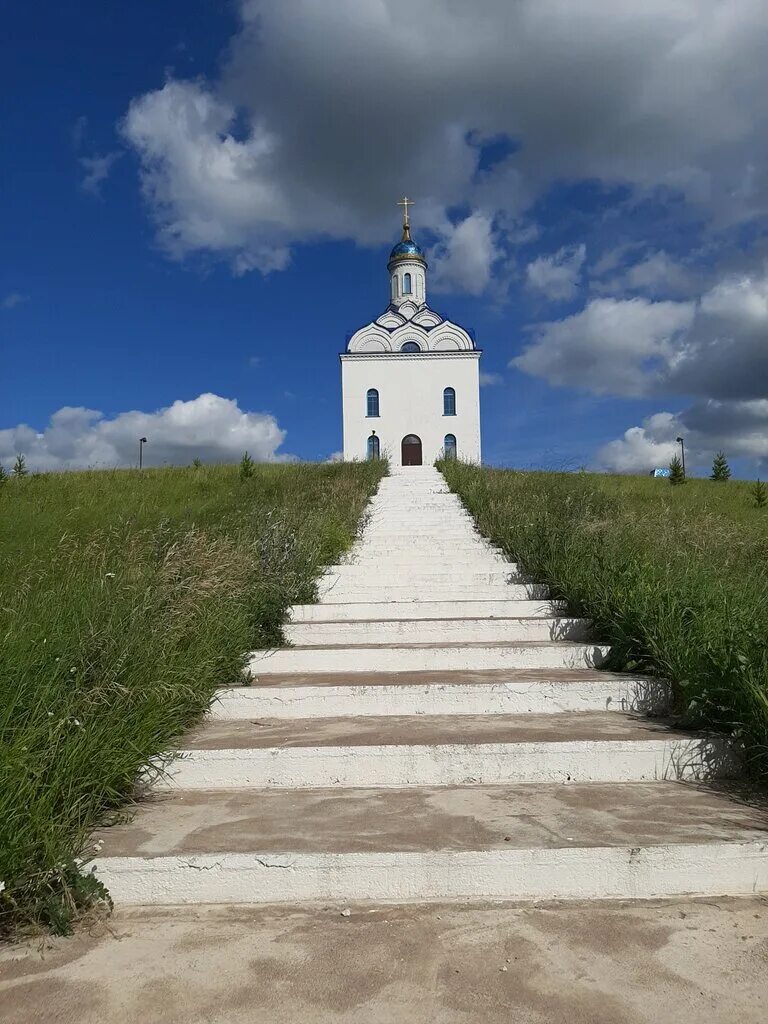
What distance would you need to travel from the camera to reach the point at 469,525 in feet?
30.4

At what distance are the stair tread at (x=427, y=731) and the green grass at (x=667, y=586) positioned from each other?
30cm

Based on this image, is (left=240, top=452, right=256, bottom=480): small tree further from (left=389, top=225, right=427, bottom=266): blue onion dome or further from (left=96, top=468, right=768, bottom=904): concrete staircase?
(left=389, top=225, right=427, bottom=266): blue onion dome

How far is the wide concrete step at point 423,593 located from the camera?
6125 mm

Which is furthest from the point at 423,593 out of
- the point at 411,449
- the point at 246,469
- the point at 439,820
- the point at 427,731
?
the point at 411,449

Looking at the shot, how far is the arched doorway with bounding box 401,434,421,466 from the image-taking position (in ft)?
128

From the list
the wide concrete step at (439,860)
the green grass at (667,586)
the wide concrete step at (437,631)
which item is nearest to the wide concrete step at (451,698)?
the green grass at (667,586)

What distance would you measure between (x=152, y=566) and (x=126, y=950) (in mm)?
3417

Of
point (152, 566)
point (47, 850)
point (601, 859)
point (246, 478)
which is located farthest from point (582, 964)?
point (246, 478)

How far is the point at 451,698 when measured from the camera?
3.78 metres

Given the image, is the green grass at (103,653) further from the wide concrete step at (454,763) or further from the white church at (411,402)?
the white church at (411,402)

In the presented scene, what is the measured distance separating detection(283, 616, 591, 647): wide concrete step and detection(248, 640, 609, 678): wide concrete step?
402mm

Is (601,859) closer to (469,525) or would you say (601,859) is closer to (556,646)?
(556,646)

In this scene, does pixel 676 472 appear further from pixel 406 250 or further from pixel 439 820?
pixel 406 250

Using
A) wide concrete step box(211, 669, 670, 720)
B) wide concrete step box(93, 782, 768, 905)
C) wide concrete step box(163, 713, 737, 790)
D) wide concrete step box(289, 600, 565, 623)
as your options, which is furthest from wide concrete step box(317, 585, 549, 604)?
wide concrete step box(93, 782, 768, 905)
